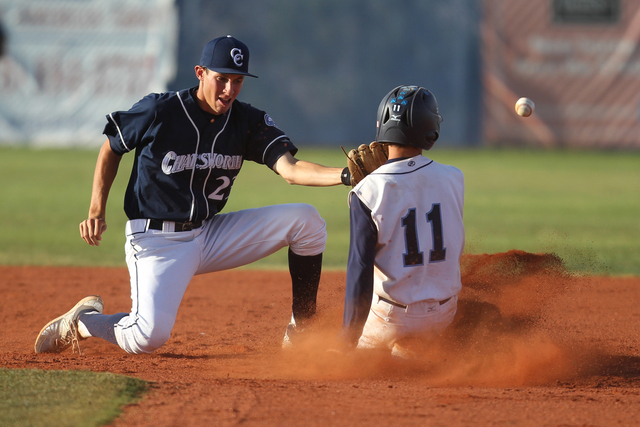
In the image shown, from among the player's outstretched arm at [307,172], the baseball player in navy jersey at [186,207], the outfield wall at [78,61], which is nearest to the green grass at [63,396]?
the baseball player in navy jersey at [186,207]

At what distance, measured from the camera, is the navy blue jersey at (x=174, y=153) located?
12.4 feet

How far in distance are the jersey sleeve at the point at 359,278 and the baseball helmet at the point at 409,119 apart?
0.39 m

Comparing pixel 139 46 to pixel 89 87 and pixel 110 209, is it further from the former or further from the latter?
pixel 110 209

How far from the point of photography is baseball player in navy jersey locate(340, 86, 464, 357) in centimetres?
318

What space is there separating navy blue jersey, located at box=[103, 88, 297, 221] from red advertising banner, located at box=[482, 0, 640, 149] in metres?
16.2

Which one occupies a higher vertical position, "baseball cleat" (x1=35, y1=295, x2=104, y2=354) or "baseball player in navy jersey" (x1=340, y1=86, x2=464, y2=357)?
"baseball player in navy jersey" (x1=340, y1=86, x2=464, y2=357)

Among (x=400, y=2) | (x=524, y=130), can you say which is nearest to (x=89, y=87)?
(x=400, y=2)

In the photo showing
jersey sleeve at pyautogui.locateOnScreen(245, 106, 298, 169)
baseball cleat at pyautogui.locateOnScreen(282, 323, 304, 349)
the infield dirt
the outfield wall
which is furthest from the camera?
the outfield wall

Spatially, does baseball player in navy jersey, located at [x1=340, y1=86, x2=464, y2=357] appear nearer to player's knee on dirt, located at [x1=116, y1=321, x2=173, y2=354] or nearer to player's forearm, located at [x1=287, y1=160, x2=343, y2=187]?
player's forearm, located at [x1=287, y1=160, x2=343, y2=187]

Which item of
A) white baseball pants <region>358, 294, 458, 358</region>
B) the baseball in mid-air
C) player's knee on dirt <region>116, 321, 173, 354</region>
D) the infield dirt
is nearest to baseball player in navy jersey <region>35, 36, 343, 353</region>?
player's knee on dirt <region>116, 321, 173, 354</region>

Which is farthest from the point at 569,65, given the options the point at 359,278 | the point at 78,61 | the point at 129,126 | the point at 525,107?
the point at 359,278

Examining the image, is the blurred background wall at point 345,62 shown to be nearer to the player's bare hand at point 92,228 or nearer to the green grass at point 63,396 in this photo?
the player's bare hand at point 92,228

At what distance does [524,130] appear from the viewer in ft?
63.2

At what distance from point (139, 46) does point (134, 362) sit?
16.4 meters
